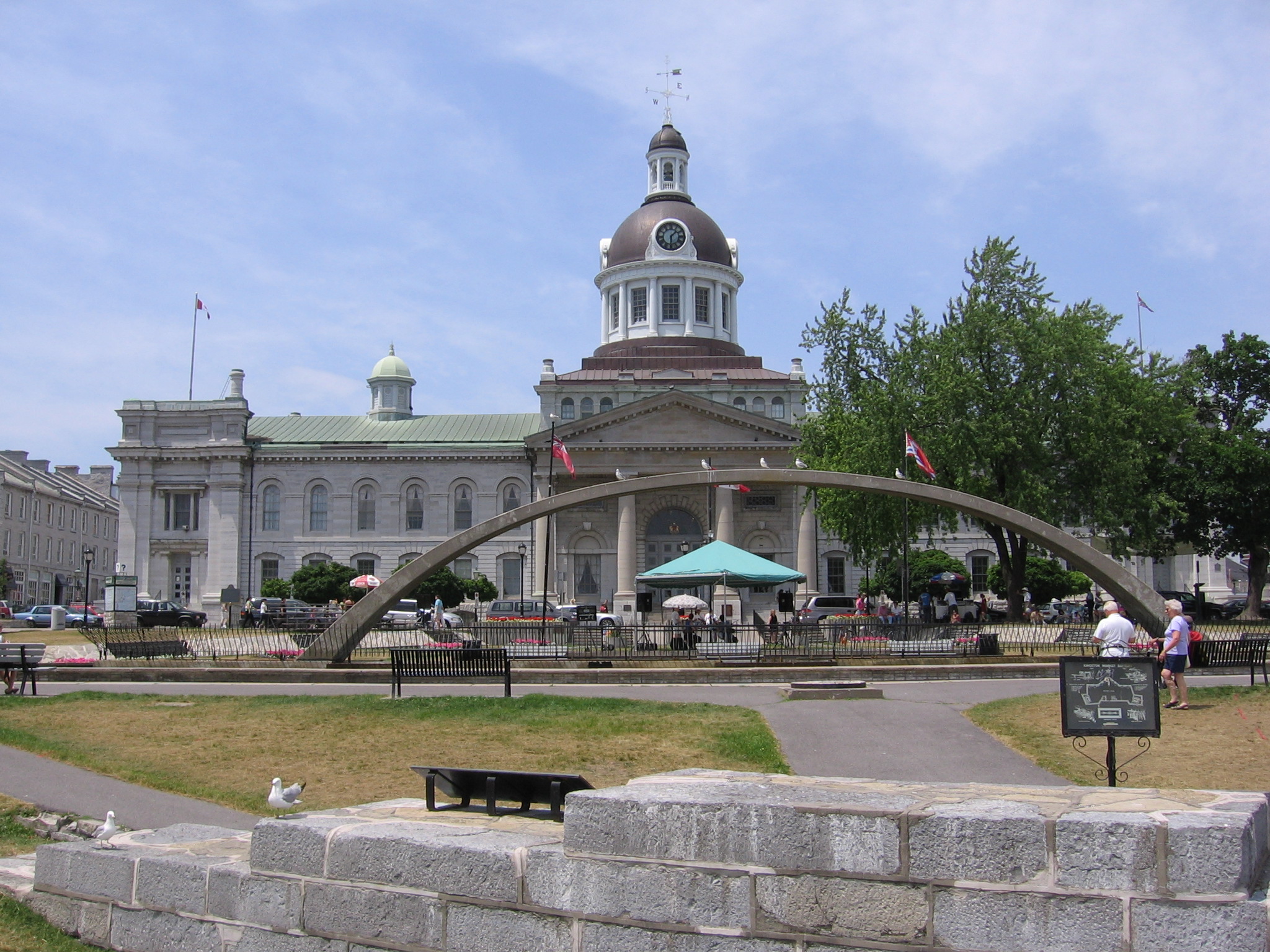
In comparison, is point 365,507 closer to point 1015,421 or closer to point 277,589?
point 277,589

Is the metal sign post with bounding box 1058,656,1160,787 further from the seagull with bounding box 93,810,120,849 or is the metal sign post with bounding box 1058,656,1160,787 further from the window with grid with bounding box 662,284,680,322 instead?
the window with grid with bounding box 662,284,680,322

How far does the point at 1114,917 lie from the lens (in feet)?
16.6

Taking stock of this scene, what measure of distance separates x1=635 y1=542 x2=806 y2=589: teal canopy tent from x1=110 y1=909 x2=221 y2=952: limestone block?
24.5 metres

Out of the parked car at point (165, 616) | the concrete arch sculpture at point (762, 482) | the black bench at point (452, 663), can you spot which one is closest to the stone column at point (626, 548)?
Result: the parked car at point (165, 616)

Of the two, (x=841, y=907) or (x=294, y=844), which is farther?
(x=294, y=844)

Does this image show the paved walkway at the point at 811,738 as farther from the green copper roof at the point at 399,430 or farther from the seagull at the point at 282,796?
the green copper roof at the point at 399,430

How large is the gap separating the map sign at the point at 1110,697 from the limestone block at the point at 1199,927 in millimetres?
5362

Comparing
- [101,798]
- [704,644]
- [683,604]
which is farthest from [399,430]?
[101,798]

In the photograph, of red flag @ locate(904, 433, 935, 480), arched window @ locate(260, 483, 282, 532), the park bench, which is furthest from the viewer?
arched window @ locate(260, 483, 282, 532)

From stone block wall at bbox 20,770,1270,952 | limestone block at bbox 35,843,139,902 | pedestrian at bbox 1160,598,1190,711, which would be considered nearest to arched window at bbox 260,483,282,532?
pedestrian at bbox 1160,598,1190,711

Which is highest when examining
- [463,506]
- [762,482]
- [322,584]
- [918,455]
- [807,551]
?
[463,506]

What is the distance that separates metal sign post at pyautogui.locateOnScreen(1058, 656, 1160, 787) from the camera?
10.2 metres

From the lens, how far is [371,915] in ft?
21.2

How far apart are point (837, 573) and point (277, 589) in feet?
102
